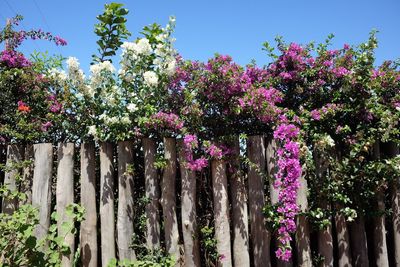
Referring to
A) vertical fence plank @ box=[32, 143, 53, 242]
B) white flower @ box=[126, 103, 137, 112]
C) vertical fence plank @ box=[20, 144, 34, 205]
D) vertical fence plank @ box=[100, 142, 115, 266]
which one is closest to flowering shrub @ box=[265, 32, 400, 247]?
white flower @ box=[126, 103, 137, 112]

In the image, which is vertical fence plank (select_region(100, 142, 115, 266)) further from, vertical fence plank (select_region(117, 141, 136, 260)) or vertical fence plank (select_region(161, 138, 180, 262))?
vertical fence plank (select_region(161, 138, 180, 262))

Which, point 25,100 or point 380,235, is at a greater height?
point 25,100

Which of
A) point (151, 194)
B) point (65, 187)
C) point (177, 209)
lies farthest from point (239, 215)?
point (65, 187)

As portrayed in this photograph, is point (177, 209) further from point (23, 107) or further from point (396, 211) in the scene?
point (396, 211)

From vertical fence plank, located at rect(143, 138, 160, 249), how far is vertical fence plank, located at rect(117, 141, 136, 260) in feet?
0.60

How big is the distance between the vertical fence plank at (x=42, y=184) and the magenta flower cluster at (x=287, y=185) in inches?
101

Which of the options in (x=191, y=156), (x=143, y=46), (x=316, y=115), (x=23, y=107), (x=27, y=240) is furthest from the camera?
(x=23, y=107)

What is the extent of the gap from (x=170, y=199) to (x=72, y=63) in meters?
1.91

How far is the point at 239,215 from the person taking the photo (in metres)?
3.90

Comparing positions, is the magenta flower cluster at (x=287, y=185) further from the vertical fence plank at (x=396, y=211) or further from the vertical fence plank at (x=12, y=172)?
the vertical fence plank at (x=12, y=172)

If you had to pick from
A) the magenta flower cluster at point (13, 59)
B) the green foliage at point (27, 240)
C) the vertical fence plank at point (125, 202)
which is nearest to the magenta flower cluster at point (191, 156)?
the vertical fence plank at point (125, 202)

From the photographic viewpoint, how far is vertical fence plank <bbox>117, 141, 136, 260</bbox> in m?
3.87

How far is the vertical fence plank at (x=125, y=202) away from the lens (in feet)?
12.7

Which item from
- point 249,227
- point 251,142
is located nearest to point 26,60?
point 251,142
